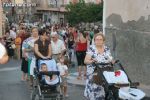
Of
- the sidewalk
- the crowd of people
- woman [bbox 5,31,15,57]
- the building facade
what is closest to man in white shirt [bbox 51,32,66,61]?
the crowd of people

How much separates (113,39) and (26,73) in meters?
3.19

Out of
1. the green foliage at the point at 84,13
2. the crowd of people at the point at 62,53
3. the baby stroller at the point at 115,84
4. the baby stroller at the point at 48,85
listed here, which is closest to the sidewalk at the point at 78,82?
the crowd of people at the point at 62,53

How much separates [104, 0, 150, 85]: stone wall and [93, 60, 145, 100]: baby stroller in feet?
15.3

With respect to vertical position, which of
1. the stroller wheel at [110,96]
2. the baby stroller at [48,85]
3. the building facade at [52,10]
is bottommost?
the building facade at [52,10]

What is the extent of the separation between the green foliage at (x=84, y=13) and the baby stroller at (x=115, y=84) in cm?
4219

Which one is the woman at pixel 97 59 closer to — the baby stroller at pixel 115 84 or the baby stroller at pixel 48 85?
the baby stroller at pixel 115 84

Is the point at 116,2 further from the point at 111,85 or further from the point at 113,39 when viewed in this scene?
the point at 111,85

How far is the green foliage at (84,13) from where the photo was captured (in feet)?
172

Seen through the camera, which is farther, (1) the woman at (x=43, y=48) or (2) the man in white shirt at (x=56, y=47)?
(2) the man in white shirt at (x=56, y=47)

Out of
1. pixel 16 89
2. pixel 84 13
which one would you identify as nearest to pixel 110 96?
pixel 16 89

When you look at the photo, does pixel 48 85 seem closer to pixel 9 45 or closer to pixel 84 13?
pixel 9 45

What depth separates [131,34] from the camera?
13.8 metres

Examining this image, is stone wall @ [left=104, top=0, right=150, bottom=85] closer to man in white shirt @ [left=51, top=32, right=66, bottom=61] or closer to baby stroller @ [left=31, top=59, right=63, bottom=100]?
man in white shirt @ [left=51, top=32, right=66, bottom=61]

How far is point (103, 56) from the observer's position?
8914 millimetres
